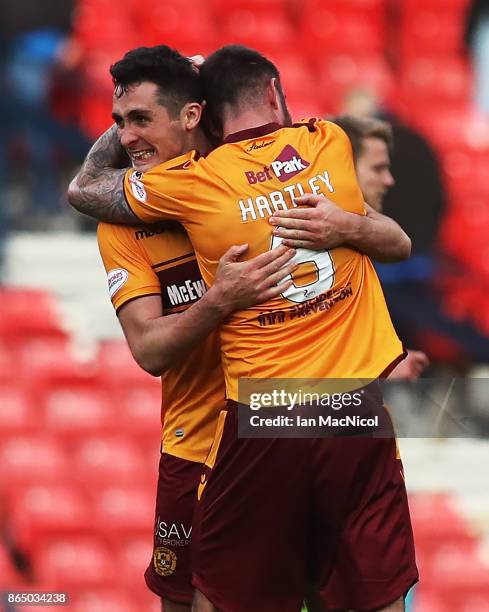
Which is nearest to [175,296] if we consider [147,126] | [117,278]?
[117,278]

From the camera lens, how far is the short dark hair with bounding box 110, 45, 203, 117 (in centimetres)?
314

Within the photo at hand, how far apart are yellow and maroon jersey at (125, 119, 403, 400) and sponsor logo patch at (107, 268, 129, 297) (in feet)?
0.75

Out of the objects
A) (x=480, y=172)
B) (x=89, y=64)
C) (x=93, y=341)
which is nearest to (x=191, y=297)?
(x=93, y=341)

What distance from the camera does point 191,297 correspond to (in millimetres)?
3254

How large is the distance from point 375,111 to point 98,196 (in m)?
5.22

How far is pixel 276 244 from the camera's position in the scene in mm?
2922

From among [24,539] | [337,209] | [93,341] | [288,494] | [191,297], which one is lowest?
[24,539]

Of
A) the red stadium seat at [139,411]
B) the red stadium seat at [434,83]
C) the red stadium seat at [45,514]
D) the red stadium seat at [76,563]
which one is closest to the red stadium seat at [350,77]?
the red stadium seat at [434,83]

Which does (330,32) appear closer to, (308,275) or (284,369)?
(308,275)

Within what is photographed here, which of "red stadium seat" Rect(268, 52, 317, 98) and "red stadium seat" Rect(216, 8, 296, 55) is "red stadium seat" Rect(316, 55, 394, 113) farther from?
"red stadium seat" Rect(216, 8, 296, 55)

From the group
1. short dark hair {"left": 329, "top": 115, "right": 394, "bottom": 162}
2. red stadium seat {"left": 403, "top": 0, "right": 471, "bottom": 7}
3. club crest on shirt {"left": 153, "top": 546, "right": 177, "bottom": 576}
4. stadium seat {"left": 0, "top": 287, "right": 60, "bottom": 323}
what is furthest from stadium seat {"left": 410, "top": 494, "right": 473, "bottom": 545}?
club crest on shirt {"left": 153, "top": 546, "right": 177, "bottom": 576}

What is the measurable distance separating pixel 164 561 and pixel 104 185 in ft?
3.42

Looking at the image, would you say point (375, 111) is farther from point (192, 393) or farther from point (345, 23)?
point (192, 393)

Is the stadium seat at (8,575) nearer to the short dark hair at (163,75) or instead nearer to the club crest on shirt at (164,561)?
the club crest on shirt at (164,561)
